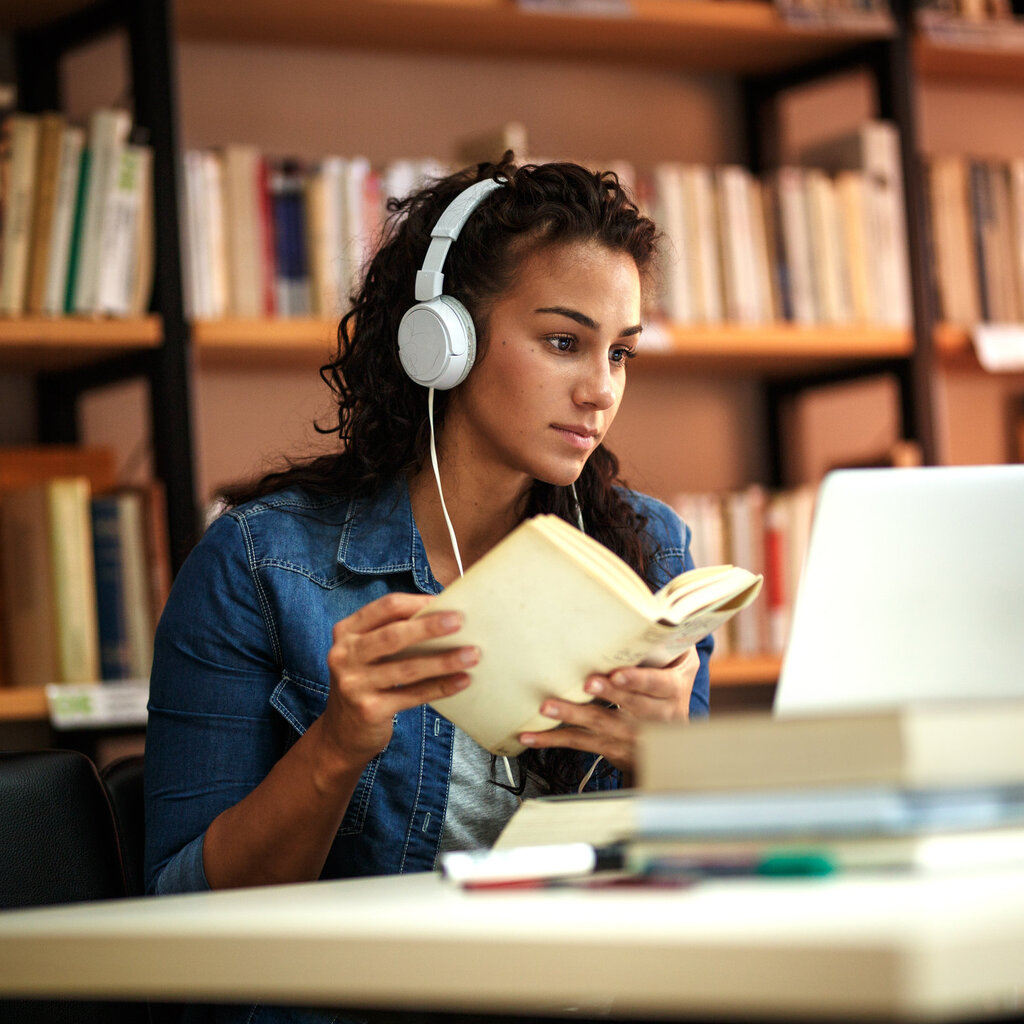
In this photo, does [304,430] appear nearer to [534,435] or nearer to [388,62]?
[388,62]

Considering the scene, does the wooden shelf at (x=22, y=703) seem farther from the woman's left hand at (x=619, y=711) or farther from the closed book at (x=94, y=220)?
the woman's left hand at (x=619, y=711)

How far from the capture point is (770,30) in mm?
2336

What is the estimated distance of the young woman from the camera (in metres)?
1.05

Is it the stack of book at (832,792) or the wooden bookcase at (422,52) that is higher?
the wooden bookcase at (422,52)

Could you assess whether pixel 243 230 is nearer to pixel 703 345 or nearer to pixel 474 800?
pixel 703 345

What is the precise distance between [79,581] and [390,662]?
44.8 inches

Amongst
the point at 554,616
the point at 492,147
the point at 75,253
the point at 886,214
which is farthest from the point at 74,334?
the point at 886,214

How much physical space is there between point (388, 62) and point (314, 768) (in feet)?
5.51

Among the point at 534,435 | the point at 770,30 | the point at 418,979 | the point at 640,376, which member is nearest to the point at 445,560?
the point at 534,435

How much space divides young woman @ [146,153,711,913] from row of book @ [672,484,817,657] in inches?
30.3

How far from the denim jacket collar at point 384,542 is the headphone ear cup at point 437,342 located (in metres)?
0.13

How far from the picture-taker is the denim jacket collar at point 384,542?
1.26m

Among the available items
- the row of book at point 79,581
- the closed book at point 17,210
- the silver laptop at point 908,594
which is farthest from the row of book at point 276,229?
the silver laptop at point 908,594

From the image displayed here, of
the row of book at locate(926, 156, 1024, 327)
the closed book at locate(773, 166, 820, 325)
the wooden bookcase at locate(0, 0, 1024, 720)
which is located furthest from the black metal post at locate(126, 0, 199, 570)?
the row of book at locate(926, 156, 1024, 327)
